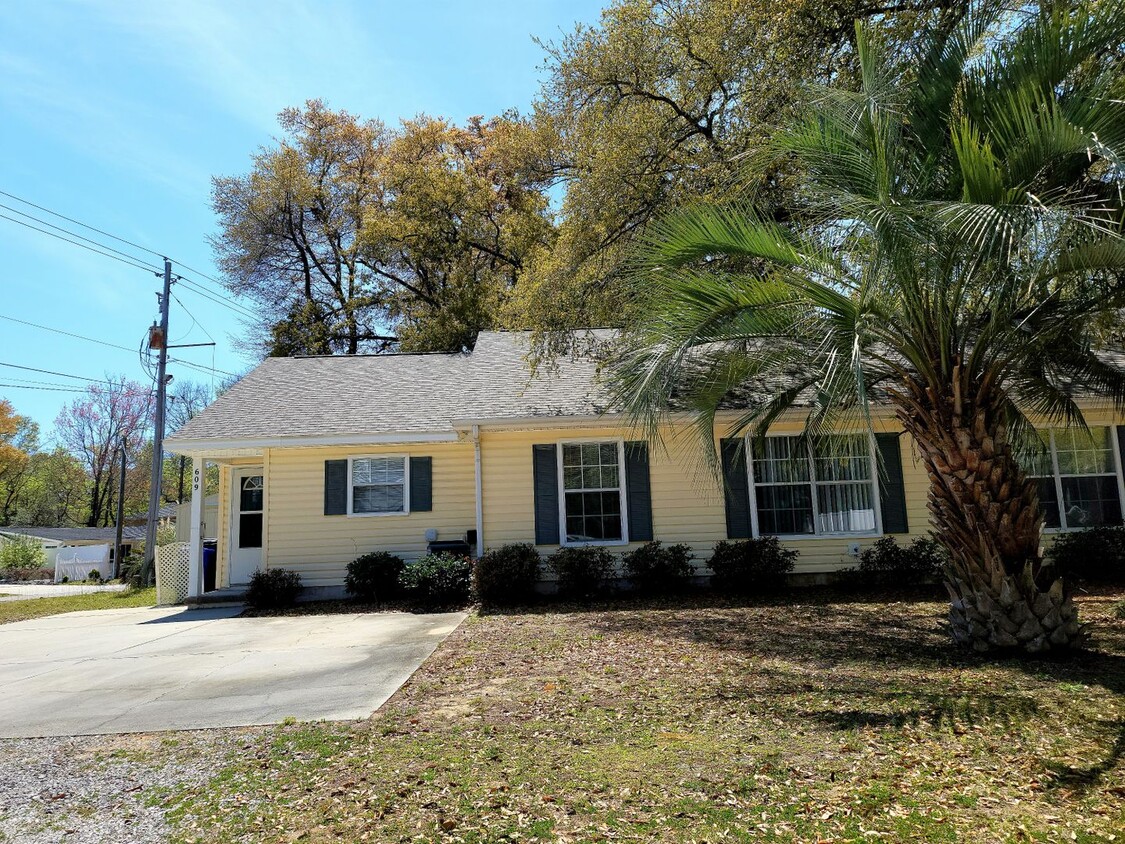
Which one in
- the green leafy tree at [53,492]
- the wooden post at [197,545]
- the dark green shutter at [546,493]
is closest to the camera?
the dark green shutter at [546,493]

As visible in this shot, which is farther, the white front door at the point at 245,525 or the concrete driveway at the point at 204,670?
the white front door at the point at 245,525

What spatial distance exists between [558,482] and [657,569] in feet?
6.78

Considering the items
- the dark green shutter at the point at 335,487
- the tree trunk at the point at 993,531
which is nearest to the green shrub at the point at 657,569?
the dark green shutter at the point at 335,487

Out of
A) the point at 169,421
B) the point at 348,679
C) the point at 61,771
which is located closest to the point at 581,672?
the point at 348,679

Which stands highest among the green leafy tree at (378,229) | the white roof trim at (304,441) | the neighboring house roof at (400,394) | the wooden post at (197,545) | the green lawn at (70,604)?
the green leafy tree at (378,229)

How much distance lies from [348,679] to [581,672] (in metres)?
2.10

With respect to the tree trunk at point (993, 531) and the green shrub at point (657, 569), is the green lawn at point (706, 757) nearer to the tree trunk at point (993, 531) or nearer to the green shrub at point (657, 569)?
the tree trunk at point (993, 531)

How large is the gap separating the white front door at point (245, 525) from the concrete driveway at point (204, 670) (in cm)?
216

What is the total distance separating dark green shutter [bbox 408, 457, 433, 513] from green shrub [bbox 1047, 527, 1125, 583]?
989 cm

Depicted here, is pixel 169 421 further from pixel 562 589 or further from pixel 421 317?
pixel 562 589

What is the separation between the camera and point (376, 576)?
11.9 meters

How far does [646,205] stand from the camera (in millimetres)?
11461

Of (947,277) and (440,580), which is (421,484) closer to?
(440,580)

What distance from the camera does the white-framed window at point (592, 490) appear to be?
11969 millimetres
